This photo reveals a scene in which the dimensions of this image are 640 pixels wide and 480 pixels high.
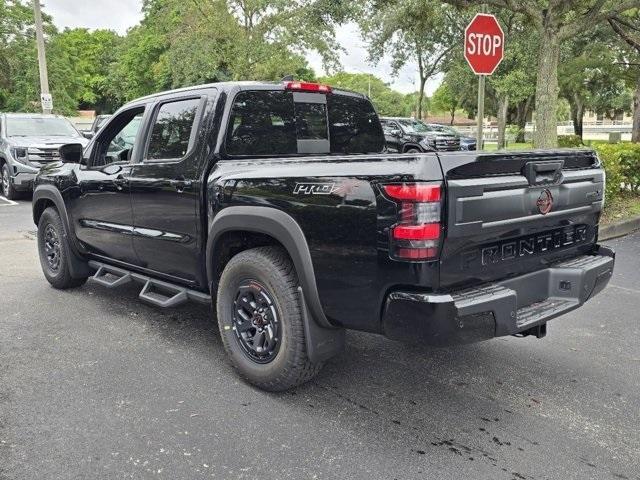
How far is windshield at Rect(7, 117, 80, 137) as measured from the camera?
43.6ft

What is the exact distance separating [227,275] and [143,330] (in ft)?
4.74

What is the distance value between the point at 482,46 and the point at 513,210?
5.21m

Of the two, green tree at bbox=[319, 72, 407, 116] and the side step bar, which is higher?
green tree at bbox=[319, 72, 407, 116]

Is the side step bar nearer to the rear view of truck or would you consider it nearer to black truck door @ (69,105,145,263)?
black truck door @ (69,105,145,263)

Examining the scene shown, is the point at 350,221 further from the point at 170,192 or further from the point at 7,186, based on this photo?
the point at 7,186

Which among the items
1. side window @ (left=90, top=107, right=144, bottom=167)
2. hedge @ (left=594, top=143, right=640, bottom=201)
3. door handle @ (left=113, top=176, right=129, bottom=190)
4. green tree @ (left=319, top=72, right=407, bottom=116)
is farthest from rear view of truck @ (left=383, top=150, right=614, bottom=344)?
green tree @ (left=319, top=72, right=407, bottom=116)

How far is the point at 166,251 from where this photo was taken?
14.0ft

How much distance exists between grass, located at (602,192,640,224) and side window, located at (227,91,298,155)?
6023 millimetres

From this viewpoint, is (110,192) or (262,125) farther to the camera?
(110,192)

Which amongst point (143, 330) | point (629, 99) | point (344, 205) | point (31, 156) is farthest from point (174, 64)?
point (629, 99)

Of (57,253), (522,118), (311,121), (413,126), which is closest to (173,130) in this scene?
(311,121)

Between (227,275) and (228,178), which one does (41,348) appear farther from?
(228,178)

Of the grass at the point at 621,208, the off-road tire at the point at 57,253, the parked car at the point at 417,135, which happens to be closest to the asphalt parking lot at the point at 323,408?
the off-road tire at the point at 57,253

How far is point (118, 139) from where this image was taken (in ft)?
16.8
